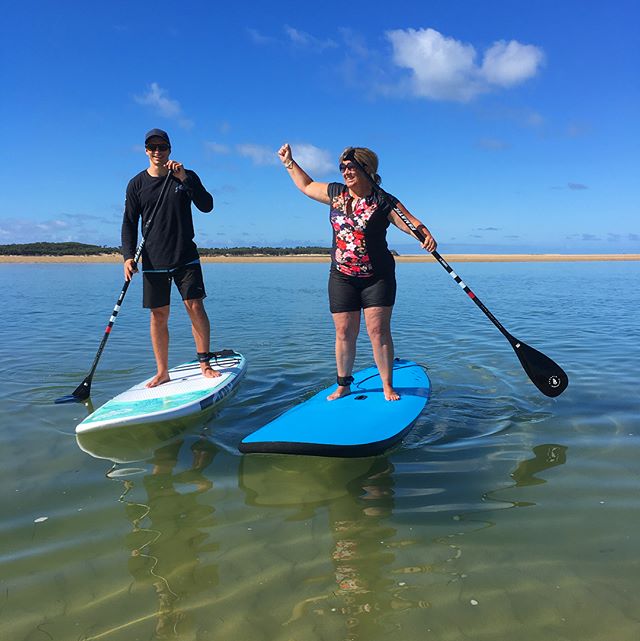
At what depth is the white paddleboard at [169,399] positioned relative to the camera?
4.19 meters

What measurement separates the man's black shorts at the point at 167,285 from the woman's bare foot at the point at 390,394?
2.19 metres

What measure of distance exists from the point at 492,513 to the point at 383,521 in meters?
0.67

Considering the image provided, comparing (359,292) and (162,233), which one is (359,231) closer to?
(359,292)

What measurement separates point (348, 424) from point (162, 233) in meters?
2.91

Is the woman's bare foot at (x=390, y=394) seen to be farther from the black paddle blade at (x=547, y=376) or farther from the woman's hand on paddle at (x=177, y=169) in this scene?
the woman's hand on paddle at (x=177, y=169)

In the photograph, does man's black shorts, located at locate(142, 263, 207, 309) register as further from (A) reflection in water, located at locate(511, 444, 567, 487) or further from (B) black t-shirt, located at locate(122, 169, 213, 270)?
(A) reflection in water, located at locate(511, 444, 567, 487)

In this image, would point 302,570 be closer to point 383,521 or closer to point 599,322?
point 383,521

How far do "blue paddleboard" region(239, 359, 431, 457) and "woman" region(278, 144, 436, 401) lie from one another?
0.62ft

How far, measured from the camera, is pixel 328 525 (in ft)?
Result: 9.43

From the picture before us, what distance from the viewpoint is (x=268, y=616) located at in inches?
85.2

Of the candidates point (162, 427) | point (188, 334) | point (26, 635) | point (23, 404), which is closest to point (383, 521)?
point (26, 635)

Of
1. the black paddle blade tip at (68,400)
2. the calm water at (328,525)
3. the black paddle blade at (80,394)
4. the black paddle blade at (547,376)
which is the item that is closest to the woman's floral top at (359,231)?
the calm water at (328,525)

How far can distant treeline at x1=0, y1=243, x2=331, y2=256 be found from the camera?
53594 millimetres

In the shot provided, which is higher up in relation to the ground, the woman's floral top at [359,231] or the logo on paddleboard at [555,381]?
the woman's floral top at [359,231]
